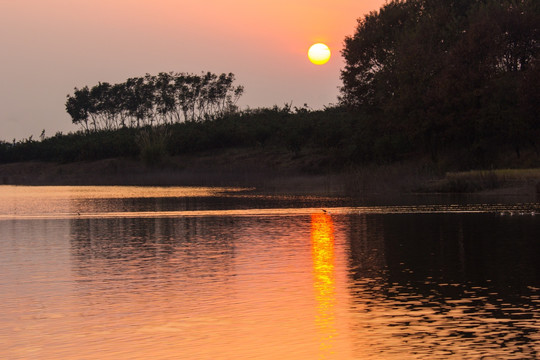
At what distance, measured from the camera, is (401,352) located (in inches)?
470

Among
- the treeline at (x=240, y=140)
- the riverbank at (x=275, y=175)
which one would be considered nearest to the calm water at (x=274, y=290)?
the riverbank at (x=275, y=175)

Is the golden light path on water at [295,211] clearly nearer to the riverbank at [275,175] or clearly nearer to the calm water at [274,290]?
the calm water at [274,290]

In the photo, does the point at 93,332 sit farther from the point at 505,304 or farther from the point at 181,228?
the point at 181,228

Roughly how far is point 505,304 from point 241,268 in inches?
294

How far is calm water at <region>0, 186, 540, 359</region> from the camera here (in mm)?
12555

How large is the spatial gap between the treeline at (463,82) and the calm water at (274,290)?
116 ft

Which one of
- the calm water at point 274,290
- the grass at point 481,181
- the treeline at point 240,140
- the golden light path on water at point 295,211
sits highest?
the treeline at point 240,140

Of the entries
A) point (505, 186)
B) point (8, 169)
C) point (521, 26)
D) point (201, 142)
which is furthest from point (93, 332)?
point (8, 169)

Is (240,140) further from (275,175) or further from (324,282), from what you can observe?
(324,282)

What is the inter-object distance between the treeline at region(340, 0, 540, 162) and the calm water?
35.4 m

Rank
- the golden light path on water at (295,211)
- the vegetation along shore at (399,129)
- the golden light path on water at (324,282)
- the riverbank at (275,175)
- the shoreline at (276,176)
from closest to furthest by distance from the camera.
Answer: the golden light path on water at (324,282), the golden light path on water at (295,211), the shoreline at (276,176), the riverbank at (275,175), the vegetation along shore at (399,129)

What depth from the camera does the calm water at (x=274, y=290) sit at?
12.6m

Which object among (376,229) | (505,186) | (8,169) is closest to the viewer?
(376,229)

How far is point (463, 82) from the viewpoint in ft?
222
